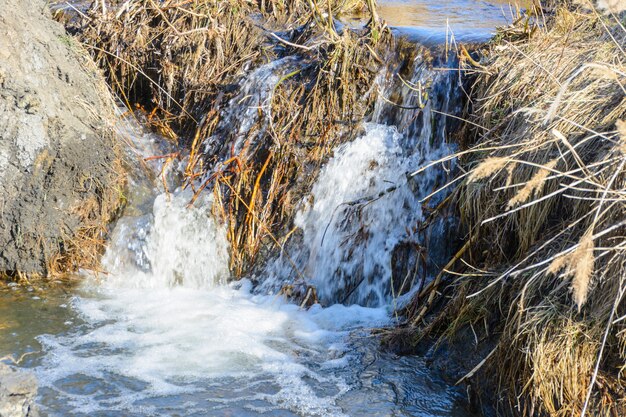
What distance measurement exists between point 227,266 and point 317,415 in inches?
76.3

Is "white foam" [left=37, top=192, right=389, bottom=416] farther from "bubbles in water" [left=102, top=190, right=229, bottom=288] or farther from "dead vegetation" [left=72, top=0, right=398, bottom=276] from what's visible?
"dead vegetation" [left=72, top=0, right=398, bottom=276]

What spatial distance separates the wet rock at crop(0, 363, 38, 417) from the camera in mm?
2740

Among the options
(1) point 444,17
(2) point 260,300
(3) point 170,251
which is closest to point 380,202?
(2) point 260,300

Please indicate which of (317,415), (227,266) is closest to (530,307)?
(317,415)

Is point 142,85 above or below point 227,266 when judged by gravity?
above

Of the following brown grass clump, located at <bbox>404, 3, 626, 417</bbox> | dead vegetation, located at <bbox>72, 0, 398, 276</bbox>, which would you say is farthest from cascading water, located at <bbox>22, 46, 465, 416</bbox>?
brown grass clump, located at <bbox>404, 3, 626, 417</bbox>

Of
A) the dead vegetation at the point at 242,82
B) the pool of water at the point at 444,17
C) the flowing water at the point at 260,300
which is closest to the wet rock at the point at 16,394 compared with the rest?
the flowing water at the point at 260,300

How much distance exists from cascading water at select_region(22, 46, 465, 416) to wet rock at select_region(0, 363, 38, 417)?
38.9 inches

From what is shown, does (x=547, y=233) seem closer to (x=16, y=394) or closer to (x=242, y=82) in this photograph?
(x=16, y=394)

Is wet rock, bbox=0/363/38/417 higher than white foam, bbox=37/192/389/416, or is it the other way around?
wet rock, bbox=0/363/38/417

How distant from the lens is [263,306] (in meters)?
5.12

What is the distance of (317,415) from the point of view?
3.76 meters

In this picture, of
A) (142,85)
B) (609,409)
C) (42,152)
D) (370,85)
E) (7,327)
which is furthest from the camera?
(142,85)

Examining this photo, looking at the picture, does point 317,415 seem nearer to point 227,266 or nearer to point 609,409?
point 609,409
